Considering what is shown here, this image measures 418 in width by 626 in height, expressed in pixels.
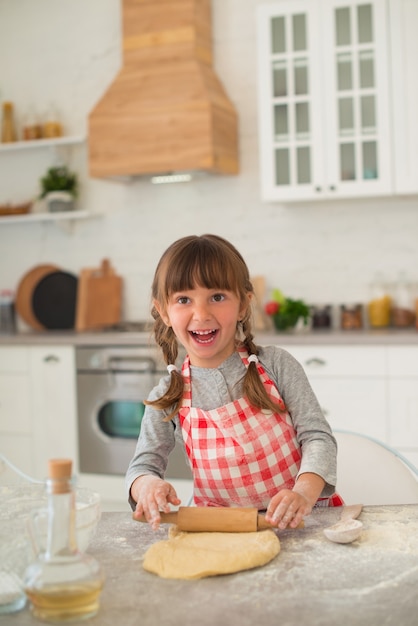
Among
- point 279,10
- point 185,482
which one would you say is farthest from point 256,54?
point 185,482

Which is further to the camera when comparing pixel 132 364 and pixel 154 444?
pixel 132 364

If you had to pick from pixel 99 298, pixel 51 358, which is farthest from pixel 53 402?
pixel 99 298

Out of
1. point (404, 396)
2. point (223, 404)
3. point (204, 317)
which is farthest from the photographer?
point (404, 396)

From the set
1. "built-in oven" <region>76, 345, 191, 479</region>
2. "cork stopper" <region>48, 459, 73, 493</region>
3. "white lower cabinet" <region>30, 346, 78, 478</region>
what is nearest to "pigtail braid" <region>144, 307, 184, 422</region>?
"cork stopper" <region>48, 459, 73, 493</region>

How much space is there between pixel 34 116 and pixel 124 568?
149 inches

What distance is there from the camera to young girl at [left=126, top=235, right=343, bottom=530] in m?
1.46

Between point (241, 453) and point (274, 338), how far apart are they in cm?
202

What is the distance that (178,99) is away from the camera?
384 cm

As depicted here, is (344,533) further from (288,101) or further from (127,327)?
(127,327)

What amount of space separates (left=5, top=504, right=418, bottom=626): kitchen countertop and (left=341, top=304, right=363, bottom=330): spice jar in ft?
8.77

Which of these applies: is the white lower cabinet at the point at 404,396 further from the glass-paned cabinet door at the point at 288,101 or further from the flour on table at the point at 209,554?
the flour on table at the point at 209,554

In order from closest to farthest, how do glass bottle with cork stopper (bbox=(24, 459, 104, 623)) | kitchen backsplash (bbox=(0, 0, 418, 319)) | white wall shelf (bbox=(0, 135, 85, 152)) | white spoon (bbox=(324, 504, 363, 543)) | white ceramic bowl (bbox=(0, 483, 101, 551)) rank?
glass bottle with cork stopper (bbox=(24, 459, 104, 623)) < white ceramic bowl (bbox=(0, 483, 101, 551)) < white spoon (bbox=(324, 504, 363, 543)) < kitchen backsplash (bbox=(0, 0, 418, 319)) < white wall shelf (bbox=(0, 135, 85, 152))

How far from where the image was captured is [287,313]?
12.2 feet

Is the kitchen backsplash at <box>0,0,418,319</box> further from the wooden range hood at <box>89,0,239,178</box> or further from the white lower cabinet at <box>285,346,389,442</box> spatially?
the white lower cabinet at <box>285,346,389,442</box>
